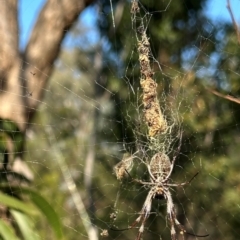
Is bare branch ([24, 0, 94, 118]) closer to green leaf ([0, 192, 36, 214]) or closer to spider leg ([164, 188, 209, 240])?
green leaf ([0, 192, 36, 214])

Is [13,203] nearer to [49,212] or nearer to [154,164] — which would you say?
[49,212]

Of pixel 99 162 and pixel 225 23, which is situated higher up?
pixel 225 23

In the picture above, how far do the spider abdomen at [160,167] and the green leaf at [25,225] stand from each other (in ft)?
1.18

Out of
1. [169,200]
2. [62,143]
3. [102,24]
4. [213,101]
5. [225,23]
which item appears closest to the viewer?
[169,200]

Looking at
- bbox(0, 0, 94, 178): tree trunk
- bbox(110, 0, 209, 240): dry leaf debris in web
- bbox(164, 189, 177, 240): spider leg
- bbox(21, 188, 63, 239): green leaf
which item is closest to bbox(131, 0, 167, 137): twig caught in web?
bbox(110, 0, 209, 240): dry leaf debris in web

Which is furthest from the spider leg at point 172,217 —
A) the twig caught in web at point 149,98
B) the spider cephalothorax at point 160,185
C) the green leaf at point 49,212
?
the green leaf at point 49,212

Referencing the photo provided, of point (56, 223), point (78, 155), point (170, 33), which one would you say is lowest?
point (78, 155)

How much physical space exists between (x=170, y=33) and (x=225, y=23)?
0.35 metres

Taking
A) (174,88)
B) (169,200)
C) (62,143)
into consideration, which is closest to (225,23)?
(174,88)

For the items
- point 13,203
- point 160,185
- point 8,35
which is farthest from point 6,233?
point 8,35

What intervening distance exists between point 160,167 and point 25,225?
1.31ft

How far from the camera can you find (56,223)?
1101mm

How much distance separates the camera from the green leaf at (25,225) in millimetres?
1093

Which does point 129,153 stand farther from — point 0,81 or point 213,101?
point 213,101
